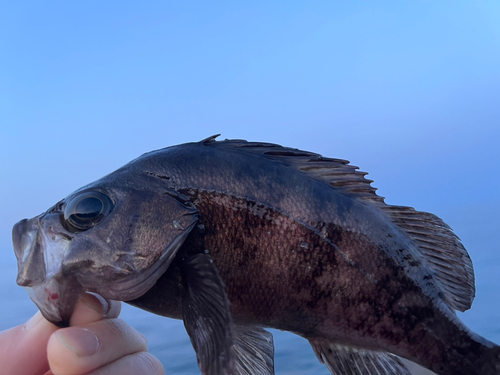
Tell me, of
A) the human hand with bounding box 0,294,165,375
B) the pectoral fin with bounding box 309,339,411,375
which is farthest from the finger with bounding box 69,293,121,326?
the pectoral fin with bounding box 309,339,411,375

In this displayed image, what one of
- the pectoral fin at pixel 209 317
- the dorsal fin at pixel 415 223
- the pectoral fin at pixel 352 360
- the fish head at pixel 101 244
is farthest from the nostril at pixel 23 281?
the pectoral fin at pixel 352 360

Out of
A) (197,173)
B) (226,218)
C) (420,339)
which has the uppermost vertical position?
(197,173)

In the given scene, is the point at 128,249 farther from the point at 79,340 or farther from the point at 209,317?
the point at 79,340

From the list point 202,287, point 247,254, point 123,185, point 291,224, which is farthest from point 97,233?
point 291,224

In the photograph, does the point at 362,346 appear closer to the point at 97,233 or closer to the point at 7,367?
the point at 97,233

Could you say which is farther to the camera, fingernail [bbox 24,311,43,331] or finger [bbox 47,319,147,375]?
fingernail [bbox 24,311,43,331]

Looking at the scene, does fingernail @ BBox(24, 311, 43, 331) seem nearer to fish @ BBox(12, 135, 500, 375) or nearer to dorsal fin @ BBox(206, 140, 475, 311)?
fish @ BBox(12, 135, 500, 375)

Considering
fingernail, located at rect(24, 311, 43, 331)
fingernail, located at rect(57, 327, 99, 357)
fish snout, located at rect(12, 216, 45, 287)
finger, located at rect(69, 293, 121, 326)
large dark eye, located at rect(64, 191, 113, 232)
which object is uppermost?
large dark eye, located at rect(64, 191, 113, 232)

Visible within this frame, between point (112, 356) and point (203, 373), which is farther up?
point (203, 373)

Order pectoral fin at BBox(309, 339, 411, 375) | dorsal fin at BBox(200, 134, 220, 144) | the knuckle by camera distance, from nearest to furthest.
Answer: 1. pectoral fin at BBox(309, 339, 411, 375)
2. dorsal fin at BBox(200, 134, 220, 144)
3. the knuckle
